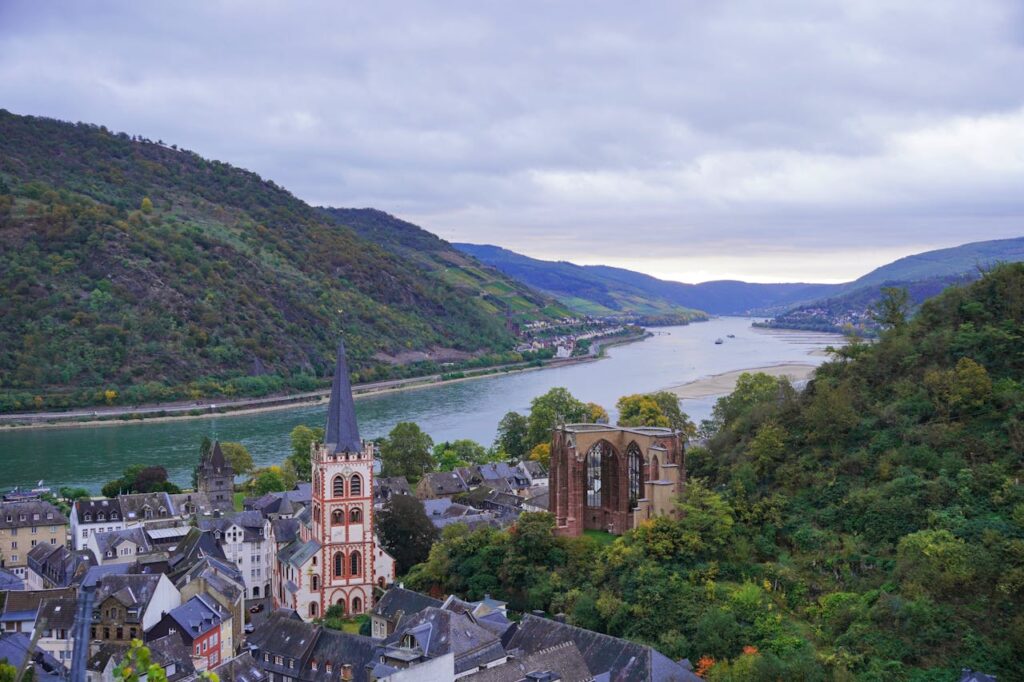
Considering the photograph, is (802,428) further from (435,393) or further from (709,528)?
(435,393)

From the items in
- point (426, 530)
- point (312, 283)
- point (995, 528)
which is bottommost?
point (426, 530)

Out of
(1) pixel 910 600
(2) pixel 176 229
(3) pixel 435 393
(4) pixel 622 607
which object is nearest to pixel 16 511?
(4) pixel 622 607

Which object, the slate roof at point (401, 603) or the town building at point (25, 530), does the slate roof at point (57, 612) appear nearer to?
the slate roof at point (401, 603)

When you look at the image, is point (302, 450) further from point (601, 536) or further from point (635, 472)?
point (635, 472)

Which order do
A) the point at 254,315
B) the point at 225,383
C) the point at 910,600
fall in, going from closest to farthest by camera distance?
1. the point at 910,600
2. the point at 225,383
3. the point at 254,315

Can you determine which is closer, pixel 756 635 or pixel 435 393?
pixel 756 635

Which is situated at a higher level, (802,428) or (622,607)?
(802,428)

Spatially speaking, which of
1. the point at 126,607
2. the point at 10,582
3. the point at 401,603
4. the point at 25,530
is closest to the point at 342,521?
the point at 401,603
